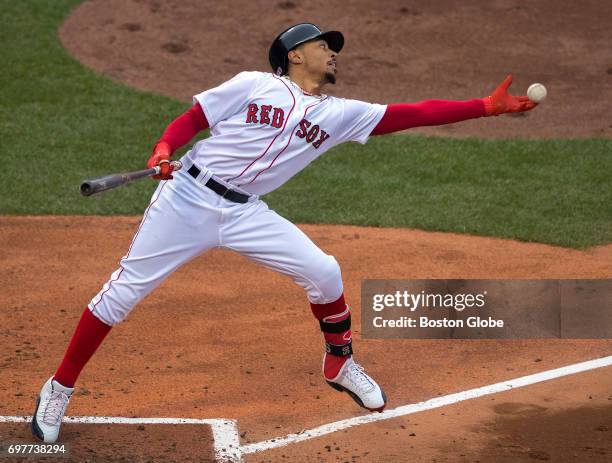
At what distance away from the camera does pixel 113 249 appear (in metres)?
9.39

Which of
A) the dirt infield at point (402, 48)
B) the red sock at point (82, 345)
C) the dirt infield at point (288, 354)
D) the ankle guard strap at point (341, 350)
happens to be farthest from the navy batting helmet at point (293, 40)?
the dirt infield at point (402, 48)

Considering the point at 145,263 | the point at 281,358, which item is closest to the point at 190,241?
the point at 145,263

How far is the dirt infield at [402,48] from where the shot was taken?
1402 centimetres

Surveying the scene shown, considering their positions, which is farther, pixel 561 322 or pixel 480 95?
pixel 480 95

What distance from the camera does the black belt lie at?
19.0 ft

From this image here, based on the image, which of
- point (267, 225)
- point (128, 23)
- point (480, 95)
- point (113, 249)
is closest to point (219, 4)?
point (128, 23)

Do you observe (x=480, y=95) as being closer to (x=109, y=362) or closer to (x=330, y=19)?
(x=330, y=19)

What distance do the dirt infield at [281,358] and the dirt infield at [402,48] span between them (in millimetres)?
4558

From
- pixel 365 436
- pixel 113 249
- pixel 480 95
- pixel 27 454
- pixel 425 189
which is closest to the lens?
pixel 27 454

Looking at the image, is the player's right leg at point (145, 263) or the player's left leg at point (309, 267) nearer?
the player's right leg at point (145, 263)

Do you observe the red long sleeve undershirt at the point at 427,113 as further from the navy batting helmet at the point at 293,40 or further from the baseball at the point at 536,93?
the navy batting helmet at the point at 293,40

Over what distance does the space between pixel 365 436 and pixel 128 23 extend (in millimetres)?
11115

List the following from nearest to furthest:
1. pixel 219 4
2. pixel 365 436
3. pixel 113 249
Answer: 1. pixel 365 436
2. pixel 113 249
3. pixel 219 4

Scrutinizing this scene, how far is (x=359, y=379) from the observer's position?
20.5 ft
